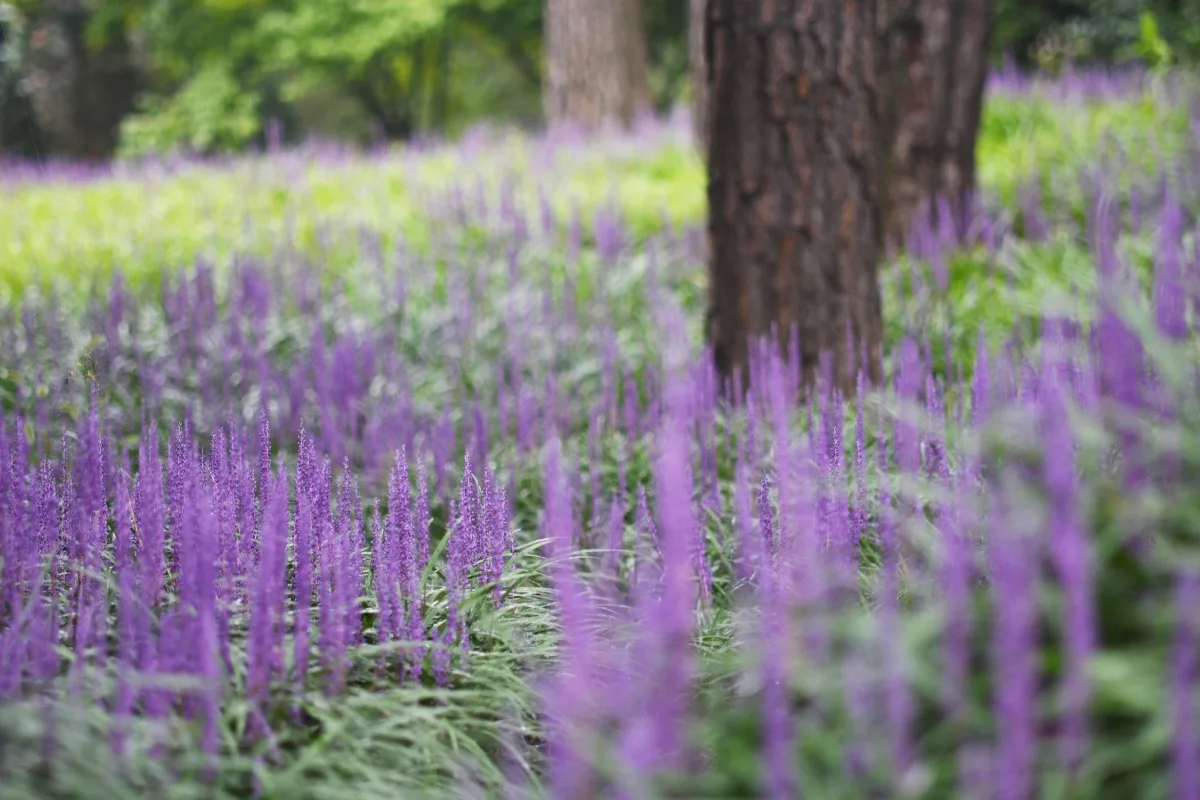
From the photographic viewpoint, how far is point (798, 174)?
4434 mm

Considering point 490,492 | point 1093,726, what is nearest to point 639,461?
point 490,492

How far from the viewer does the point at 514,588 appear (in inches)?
117

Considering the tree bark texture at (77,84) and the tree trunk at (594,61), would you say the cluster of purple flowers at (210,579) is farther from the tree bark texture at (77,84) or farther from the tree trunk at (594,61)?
the tree bark texture at (77,84)

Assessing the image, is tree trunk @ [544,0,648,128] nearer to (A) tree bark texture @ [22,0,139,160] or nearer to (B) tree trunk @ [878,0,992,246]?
(B) tree trunk @ [878,0,992,246]

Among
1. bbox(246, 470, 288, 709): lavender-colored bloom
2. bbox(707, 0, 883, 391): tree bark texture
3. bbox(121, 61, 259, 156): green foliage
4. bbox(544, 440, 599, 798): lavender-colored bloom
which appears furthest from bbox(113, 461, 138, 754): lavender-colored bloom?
bbox(121, 61, 259, 156): green foliage

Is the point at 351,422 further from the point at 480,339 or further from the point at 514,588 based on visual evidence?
the point at 514,588

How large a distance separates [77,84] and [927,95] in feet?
78.7

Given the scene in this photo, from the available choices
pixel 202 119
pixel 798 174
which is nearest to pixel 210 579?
pixel 798 174

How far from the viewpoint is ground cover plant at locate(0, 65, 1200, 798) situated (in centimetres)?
162

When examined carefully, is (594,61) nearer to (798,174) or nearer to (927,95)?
(927,95)

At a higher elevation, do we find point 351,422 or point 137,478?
point 137,478

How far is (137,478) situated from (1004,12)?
16.3m

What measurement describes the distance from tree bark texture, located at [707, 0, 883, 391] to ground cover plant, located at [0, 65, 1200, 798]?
A: 210mm

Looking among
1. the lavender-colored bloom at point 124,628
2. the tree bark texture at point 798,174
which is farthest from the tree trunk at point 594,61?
the lavender-colored bloom at point 124,628
